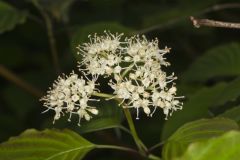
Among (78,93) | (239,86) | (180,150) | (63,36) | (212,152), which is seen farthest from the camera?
(63,36)

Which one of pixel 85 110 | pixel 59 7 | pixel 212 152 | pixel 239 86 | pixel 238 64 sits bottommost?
pixel 212 152

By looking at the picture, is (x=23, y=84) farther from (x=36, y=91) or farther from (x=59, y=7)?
(x=59, y=7)

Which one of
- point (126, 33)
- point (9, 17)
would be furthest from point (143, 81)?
point (9, 17)

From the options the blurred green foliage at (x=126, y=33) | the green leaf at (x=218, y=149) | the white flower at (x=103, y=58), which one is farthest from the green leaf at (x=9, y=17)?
the green leaf at (x=218, y=149)

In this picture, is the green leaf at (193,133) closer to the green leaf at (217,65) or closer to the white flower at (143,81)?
the white flower at (143,81)

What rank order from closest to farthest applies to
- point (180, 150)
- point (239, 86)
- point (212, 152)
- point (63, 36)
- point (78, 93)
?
point (212, 152) < point (180, 150) < point (78, 93) < point (239, 86) < point (63, 36)

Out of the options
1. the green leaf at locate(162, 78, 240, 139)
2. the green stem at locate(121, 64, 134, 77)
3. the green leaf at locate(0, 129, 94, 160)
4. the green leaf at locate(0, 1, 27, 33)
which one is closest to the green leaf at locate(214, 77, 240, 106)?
the green leaf at locate(162, 78, 240, 139)

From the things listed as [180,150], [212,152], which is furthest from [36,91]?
[212,152]
